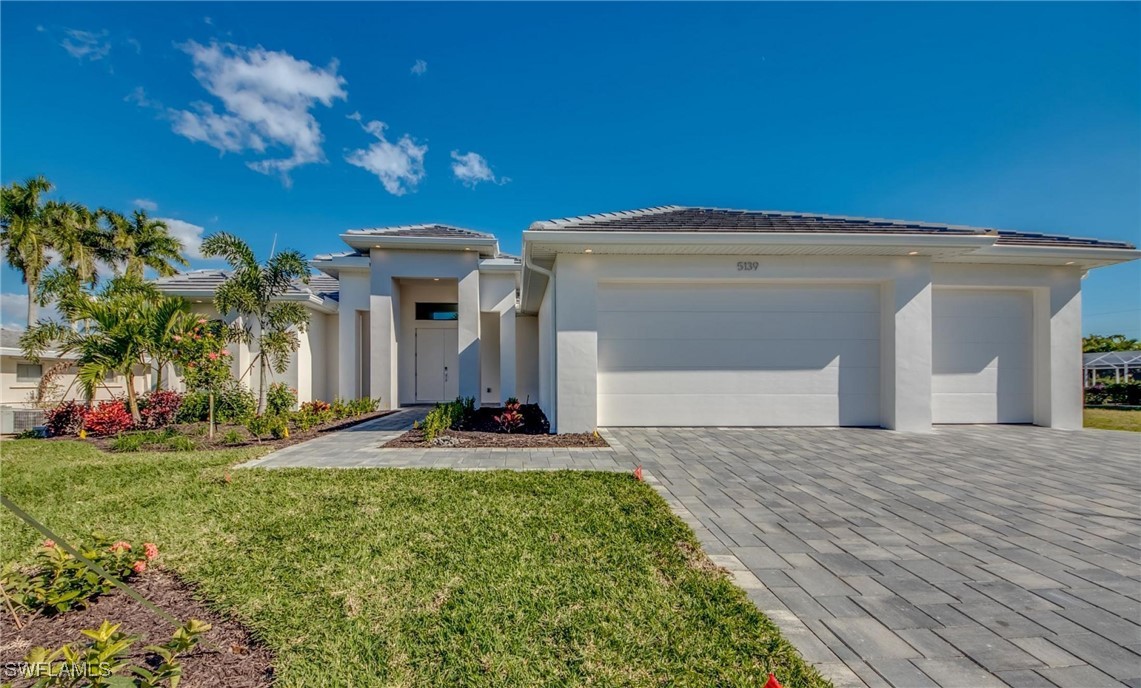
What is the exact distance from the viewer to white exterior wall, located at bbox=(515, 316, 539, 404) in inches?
562

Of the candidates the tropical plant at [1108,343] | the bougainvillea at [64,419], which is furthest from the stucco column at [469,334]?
the tropical plant at [1108,343]

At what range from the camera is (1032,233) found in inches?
349

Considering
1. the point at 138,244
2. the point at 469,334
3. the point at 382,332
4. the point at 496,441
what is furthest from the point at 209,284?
the point at 138,244

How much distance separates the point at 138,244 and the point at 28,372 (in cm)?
956

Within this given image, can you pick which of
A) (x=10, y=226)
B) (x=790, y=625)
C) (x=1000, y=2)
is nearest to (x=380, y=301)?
(x=790, y=625)

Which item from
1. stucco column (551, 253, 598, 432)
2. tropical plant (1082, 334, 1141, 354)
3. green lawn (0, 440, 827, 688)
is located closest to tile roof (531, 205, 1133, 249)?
stucco column (551, 253, 598, 432)

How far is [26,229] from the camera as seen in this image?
1784 cm

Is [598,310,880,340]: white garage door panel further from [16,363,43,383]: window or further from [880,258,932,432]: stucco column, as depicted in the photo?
[16,363,43,383]: window

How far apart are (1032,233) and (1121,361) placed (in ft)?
75.9

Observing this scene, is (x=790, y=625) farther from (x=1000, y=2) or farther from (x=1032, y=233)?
(x=1032, y=233)

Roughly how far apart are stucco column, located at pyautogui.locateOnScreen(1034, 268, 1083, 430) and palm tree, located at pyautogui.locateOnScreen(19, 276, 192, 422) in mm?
16935

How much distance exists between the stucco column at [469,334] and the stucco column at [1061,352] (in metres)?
12.6

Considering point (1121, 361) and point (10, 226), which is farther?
point (1121, 361)

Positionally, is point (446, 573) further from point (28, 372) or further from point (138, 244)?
point (138, 244)
